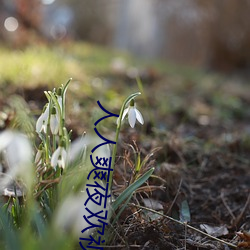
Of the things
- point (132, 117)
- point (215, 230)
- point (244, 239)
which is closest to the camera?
point (132, 117)

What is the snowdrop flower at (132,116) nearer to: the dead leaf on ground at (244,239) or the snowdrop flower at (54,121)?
Result: the snowdrop flower at (54,121)

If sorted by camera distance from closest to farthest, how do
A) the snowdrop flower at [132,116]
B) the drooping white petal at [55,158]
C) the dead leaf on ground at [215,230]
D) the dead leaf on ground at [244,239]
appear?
the drooping white petal at [55,158], the snowdrop flower at [132,116], the dead leaf on ground at [244,239], the dead leaf on ground at [215,230]

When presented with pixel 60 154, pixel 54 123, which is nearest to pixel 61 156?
pixel 60 154

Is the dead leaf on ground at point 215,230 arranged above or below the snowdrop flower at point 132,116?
below

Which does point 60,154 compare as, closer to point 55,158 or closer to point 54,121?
point 55,158

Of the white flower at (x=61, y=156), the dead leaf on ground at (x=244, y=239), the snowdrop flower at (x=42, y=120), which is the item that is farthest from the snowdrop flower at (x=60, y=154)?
the dead leaf on ground at (x=244, y=239)

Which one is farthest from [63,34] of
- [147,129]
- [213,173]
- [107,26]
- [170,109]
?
[107,26]

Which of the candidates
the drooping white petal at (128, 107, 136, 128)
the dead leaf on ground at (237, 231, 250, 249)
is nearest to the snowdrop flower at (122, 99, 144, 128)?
the drooping white petal at (128, 107, 136, 128)

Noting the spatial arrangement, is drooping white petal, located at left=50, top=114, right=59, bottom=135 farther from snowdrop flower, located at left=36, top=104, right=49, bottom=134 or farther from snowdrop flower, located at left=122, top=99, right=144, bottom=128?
snowdrop flower, located at left=122, top=99, right=144, bottom=128

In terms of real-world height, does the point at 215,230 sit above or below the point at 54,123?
below

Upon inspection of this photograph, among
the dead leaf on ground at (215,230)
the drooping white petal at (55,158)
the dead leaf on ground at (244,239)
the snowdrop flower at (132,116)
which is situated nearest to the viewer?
the drooping white petal at (55,158)

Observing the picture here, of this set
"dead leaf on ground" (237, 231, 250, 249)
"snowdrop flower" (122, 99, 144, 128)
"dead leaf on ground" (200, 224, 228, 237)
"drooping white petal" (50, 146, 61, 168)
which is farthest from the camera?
"dead leaf on ground" (200, 224, 228, 237)

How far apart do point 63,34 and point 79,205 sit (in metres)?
5.91

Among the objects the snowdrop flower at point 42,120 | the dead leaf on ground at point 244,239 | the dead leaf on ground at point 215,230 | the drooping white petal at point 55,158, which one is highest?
the snowdrop flower at point 42,120
